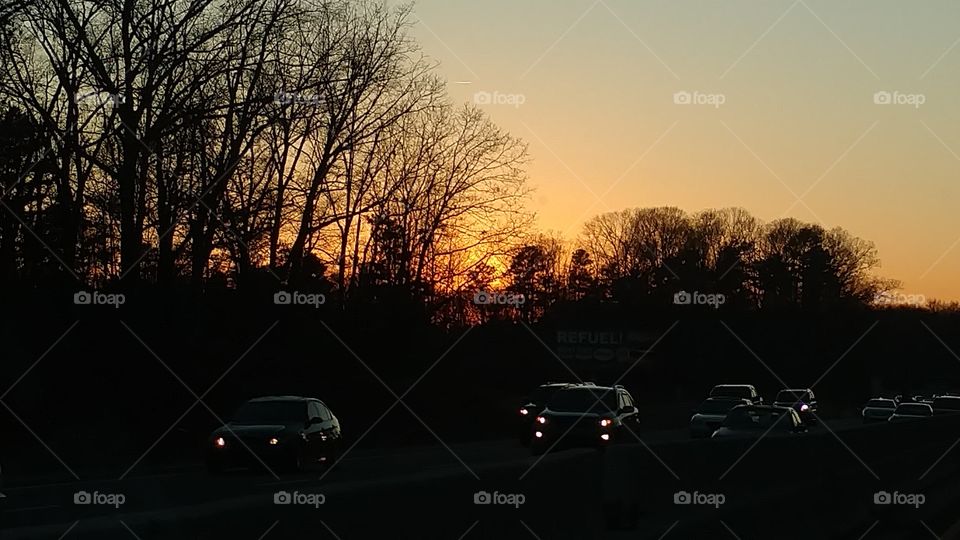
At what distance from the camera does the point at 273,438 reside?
898 inches

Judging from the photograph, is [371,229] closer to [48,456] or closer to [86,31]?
[86,31]

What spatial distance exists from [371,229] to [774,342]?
27007 mm

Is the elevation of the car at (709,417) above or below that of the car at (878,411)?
above

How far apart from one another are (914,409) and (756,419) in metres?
27.0

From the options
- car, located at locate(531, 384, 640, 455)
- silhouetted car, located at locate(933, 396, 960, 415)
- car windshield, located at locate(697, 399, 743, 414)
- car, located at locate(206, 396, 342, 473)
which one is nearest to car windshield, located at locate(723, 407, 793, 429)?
car, located at locate(531, 384, 640, 455)

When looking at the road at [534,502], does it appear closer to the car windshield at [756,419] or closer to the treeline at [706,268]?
the car windshield at [756,419]

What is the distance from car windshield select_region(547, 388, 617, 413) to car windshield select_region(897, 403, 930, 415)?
28.5 metres

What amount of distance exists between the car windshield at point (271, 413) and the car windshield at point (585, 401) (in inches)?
325

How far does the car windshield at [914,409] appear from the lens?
177 feet

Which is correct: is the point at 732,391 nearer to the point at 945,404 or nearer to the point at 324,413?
the point at 945,404

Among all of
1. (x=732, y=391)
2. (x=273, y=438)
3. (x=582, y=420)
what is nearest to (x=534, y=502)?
(x=273, y=438)

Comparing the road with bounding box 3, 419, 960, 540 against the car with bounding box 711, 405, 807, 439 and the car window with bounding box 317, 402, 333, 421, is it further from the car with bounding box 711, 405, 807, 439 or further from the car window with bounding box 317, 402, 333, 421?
the car with bounding box 711, 405, 807, 439

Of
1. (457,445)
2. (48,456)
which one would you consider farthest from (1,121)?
(457,445)

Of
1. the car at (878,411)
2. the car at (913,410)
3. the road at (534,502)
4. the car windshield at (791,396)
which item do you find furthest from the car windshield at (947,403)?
the road at (534,502)
